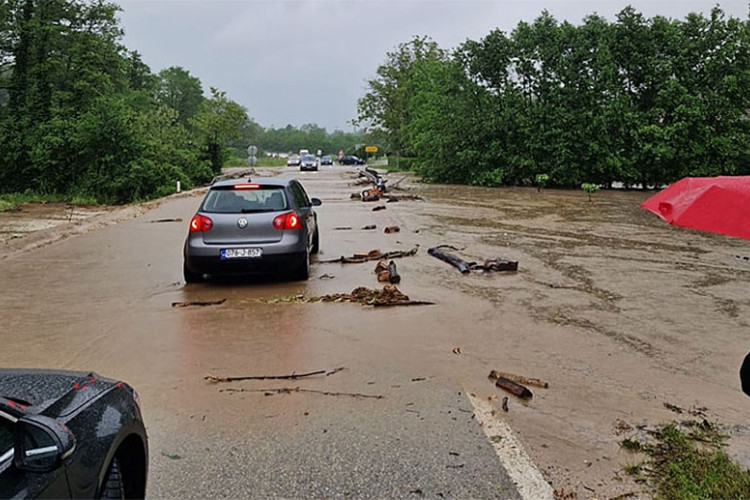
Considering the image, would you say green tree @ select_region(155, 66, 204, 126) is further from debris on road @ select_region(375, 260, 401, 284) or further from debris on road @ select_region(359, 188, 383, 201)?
debris on road @ select_region(375, 260, 401, 284)

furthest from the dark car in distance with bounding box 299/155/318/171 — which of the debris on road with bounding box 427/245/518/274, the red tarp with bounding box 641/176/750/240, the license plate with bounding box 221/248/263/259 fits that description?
the red tarp with bounding box 641/176/750/240

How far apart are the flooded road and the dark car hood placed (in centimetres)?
119

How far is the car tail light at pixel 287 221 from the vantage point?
9633 millimetres

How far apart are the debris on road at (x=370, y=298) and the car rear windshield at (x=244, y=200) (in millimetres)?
1441

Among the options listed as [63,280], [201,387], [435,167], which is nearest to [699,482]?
[201,387]

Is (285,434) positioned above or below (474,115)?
below

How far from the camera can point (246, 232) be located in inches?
375

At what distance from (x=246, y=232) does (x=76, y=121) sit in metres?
27.4

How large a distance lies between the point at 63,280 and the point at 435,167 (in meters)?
33.1

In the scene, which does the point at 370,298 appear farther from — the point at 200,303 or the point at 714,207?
the point at 714,207

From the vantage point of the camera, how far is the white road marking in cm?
379

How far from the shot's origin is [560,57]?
120 ft

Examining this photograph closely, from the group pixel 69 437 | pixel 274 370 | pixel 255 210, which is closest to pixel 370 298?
pixel 255 210

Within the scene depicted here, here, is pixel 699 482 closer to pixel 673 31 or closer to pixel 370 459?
pixel 370 459
